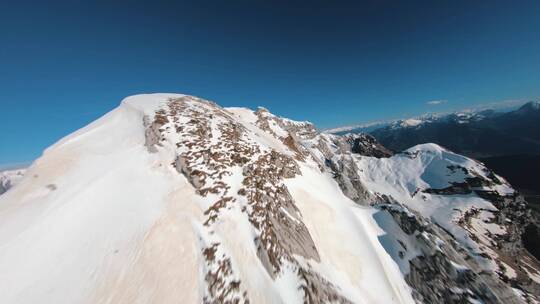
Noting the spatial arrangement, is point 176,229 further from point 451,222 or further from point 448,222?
point 448,222

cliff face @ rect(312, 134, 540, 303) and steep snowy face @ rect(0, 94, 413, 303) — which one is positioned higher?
steep snowy face @ rect(0, 94, 413, 303)

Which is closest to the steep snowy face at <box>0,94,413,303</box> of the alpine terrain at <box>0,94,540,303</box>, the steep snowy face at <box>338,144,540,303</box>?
the alpine terrain at <box>0,94,540,303</box>

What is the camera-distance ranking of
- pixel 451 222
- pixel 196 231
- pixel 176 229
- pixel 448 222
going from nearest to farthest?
pixel 176 229 → pixel 196 231 → pixel 451 222 → pixel 448 222

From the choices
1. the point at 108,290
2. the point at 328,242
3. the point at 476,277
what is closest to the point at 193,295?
the point at 108,290

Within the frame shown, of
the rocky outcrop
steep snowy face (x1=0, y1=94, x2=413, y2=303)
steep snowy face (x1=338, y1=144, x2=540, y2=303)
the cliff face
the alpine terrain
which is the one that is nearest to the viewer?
steep snowy face (x1=0, y1=94, x2=413, y2=303)

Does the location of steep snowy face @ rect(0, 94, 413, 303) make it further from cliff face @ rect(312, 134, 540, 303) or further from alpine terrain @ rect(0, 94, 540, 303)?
cliff face @ rect(312, 134, 540, 303)

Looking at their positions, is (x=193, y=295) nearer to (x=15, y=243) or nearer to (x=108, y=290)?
(x=108, y=290)

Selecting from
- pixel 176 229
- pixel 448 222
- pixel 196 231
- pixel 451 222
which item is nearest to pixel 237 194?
pixel 196 231
